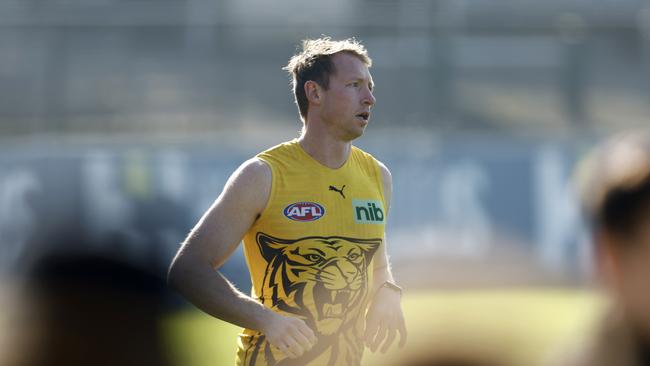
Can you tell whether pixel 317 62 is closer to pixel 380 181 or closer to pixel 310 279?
pixel 380 181

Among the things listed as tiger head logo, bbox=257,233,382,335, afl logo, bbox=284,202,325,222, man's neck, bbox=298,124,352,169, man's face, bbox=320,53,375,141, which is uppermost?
man's face, bbox=320,53,375,141

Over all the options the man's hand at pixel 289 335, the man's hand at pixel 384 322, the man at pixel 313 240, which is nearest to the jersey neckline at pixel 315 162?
the man at pixel 313 240

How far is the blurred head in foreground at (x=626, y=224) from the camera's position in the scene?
2027 millimetres

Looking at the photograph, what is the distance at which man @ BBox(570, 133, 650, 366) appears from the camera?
6.66 feet

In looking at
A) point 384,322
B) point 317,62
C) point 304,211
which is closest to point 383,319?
point 384,322

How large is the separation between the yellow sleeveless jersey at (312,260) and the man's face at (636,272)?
2.52m

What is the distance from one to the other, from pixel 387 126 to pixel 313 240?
1361cm

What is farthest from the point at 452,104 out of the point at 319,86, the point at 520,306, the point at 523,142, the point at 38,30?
the point at 319,86

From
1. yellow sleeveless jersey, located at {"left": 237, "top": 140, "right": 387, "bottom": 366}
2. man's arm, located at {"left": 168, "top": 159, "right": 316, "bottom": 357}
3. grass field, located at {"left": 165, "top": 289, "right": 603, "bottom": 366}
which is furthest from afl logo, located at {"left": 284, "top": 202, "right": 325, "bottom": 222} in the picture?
grass field, located at {"left": 165, "top": 289, "right": 603, "bottom": 366}

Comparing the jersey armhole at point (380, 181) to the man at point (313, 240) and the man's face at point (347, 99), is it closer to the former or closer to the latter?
the man at point (313, 240)

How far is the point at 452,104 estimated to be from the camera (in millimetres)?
19406

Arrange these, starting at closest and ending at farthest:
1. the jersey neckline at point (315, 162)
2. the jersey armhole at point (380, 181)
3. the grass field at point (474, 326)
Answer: the jersey neckline at point (315, 162), the jersey armhole at point (380, 181), the grass field at point (474, 326)

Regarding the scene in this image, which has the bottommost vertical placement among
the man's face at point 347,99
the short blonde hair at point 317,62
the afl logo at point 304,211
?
the afl logo at point 304,211

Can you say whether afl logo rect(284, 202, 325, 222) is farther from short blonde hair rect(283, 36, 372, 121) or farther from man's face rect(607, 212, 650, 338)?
man's face rect(607, 212, 650, 338)
